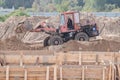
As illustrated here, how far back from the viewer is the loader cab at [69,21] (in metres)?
20.4

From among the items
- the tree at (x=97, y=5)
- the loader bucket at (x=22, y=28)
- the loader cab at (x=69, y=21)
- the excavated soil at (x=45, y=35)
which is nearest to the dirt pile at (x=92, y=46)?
the excavated soil at (x=45, y=35)

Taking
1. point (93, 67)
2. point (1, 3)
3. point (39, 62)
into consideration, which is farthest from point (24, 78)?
point (1, 3)

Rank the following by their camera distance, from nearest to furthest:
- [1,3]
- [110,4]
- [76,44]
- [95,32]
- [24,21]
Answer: [76,44] → [95,32] → [24,21] → [110,4] → [1,3]

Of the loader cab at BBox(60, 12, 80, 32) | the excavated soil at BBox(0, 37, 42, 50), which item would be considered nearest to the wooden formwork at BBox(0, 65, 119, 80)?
the loader cab at BBox(60, 12, 80, 32)

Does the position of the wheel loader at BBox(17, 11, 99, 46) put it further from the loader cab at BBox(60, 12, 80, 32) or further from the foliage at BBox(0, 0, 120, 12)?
the foliage at BBox(0, 0, 120, 12)

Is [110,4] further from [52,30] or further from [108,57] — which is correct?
[108,57]

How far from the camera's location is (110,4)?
6600 cm

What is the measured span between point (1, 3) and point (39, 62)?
2539 inches

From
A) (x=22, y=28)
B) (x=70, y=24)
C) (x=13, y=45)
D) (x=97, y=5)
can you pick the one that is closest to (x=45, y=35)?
(x=13, y=45)

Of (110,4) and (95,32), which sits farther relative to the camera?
(110,4)

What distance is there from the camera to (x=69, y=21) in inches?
818

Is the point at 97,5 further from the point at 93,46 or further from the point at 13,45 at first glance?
the point at 93,46

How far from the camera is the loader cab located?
2044 centimetres

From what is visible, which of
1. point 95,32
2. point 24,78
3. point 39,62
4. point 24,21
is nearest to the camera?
point 24,78
